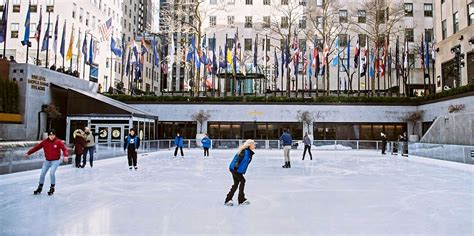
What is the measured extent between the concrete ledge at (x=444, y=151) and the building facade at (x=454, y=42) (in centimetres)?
955

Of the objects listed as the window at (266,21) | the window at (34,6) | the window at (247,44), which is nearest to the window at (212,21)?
the window at (247,44)

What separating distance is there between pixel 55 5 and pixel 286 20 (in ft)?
98.0

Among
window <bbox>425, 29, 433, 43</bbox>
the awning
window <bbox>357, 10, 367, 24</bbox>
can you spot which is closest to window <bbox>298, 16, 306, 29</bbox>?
window <bbox>357, 10, 367, 24</bbox>

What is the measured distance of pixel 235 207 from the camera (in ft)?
23.5

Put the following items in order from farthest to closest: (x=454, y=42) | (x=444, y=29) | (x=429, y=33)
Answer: (x=429, y=33), (x=444, y=29), (x=454, y=42)

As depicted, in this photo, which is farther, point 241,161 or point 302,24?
point 302,24

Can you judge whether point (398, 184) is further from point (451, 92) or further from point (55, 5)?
point (55, 5)

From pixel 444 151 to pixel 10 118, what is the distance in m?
22.6

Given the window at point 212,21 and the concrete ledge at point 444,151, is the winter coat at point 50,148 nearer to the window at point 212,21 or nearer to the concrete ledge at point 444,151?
the concrete ledge at point 444,151

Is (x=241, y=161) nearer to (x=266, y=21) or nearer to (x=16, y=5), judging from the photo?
(x=266, y=21)

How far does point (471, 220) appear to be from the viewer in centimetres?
621

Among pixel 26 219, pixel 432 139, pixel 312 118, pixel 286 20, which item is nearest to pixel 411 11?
pixel 286 20

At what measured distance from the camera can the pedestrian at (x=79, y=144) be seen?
544 inches

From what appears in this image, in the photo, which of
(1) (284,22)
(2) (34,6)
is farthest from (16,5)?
(1) (284,22)
